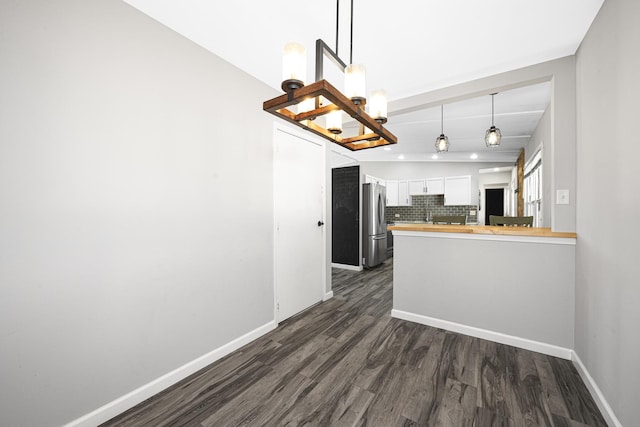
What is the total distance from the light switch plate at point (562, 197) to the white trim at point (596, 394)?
3.77 feet

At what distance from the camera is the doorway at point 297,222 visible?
2750mm

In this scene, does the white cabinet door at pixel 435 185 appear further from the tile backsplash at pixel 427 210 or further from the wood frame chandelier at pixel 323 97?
the wood frame chandelier at pixel 323 97

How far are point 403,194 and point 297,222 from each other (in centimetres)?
515

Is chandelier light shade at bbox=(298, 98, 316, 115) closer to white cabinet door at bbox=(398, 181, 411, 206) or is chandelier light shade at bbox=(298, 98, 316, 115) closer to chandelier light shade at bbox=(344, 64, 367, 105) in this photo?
chandelier light shade at bbox=(344, 64, 367, 105)

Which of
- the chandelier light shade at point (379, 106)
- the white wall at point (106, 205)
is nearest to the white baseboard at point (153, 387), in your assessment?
the white wall at point (106, 205)

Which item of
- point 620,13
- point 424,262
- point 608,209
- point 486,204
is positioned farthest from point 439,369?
point 486,204

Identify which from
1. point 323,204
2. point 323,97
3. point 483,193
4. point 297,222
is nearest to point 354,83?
point 323,97

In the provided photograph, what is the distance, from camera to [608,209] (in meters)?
1.51

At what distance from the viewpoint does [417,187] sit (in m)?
7.23

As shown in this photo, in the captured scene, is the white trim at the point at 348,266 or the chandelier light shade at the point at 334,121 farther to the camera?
the white trim at the point at 348,266

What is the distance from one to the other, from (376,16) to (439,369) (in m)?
2.53

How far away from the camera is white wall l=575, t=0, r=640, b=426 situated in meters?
1.26

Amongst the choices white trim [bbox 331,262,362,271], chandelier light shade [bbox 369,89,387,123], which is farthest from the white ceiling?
white trim [bbox 331,262,362,271]

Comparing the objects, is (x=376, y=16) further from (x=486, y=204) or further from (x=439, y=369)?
(x=486, y=204)
